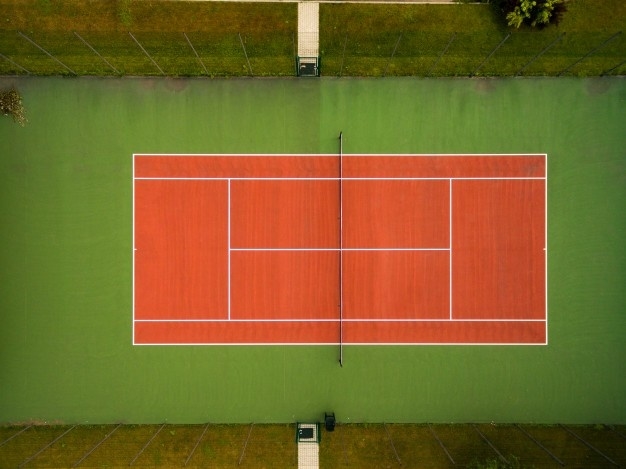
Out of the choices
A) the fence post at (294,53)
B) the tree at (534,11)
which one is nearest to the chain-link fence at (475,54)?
the tree at (534,11)

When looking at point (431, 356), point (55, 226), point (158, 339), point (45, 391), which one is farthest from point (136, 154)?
point (431, 356)

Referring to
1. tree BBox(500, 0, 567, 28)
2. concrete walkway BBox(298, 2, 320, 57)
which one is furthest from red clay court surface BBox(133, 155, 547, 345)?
tree BBox(500, 0, 567, 28)

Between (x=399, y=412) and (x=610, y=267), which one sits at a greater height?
(x=610, y=267)

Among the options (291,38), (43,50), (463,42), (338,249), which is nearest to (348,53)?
(291,38)

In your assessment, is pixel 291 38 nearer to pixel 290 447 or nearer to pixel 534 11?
pixel 534 11

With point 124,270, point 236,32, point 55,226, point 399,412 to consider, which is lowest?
point 399,412

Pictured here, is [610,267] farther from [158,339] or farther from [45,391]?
[45,391]
